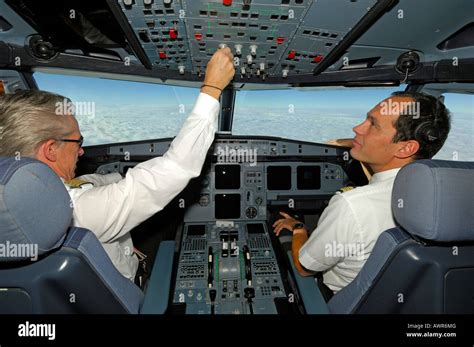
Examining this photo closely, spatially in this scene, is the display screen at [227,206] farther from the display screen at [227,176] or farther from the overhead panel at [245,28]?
the overhead panel at [245,28]

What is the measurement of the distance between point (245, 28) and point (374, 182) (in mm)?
928

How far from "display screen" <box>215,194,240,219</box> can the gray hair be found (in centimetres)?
186

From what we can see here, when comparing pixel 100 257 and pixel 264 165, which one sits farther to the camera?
pixel 264 165

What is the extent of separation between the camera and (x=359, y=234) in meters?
1.33

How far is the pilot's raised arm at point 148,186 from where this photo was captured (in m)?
1.18

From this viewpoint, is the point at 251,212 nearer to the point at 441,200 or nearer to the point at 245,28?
the point at 245,28

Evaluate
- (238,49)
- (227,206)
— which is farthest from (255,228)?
(238,49)

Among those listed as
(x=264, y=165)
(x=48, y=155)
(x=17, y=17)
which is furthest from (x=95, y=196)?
(x=264, y=165)

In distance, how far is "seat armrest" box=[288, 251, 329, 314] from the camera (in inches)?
53.9

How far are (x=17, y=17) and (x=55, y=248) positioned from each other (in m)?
1.51

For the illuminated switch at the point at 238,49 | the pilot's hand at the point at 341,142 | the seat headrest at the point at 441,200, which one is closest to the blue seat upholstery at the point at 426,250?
the seat headrest at the point at 441,200

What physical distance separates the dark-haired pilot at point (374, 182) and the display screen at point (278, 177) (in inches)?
56.2

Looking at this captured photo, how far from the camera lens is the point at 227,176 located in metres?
2.94

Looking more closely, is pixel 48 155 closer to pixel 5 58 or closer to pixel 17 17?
pixel 17 17
